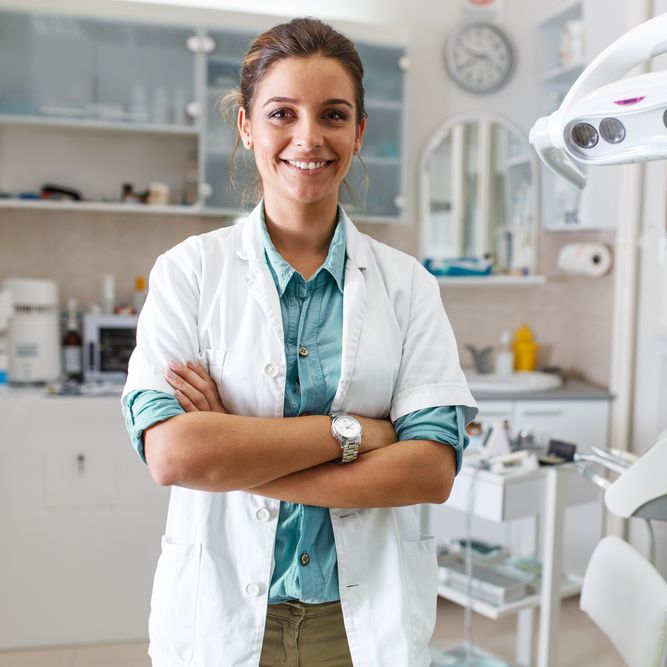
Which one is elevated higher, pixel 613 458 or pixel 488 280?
pixel 488 280

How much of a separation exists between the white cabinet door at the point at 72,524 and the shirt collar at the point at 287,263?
1765 mm

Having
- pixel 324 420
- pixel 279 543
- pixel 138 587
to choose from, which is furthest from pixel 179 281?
pixel 138 587

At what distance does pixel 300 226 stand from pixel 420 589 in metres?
0.59

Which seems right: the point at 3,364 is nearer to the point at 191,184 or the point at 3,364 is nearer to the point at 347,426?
the point at 191,184

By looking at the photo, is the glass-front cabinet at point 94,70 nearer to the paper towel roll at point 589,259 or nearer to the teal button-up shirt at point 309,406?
the paper towel roll at point 589,259

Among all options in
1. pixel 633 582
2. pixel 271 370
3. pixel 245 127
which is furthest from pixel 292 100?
pixel 633 582

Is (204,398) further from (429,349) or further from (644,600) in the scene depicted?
(644,600)

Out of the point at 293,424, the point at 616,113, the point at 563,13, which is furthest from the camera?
the point at 563,13

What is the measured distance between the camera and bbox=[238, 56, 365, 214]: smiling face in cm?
116

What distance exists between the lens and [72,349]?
3168mm

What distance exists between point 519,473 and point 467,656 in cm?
68

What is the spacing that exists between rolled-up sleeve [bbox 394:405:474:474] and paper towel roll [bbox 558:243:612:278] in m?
2.31

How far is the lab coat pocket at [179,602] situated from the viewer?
1130 millimetres

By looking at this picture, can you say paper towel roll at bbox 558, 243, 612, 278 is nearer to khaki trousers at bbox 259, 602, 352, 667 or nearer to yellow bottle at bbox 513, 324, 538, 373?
yellow bottle at bbox 513, 324, 538, 373
